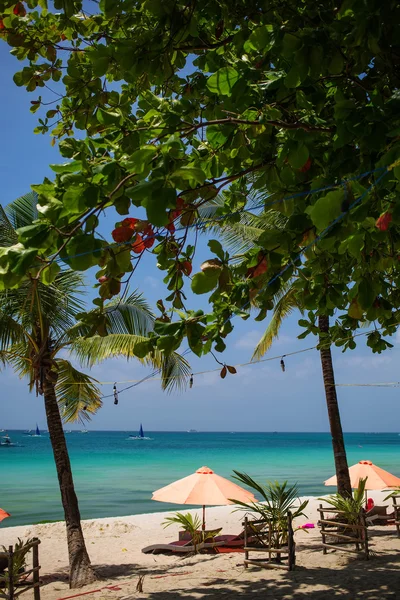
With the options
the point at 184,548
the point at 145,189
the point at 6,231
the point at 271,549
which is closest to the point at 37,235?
the point at 145,189

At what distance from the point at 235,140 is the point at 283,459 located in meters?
64.7

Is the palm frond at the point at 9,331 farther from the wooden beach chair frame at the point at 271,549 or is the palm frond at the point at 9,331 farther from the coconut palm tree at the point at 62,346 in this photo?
the wooden beach chair frame at the point at 271,549

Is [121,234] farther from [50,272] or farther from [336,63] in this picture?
[336,63]

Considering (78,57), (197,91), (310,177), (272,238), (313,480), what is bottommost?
(313,480)

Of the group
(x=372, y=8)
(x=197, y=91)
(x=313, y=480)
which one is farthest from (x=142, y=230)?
(x=313, y=480)

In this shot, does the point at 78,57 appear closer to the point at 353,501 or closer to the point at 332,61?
the point at 332,61

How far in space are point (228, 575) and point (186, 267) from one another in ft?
22.1

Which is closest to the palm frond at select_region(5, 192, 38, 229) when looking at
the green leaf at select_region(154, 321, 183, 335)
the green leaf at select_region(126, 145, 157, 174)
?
the green leaf at select_region(154, 321, 183, 335)

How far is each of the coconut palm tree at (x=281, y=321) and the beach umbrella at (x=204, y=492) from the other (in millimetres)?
2149

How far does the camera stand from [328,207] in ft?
6.48

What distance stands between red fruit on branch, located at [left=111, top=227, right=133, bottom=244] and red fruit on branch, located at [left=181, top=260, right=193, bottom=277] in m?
1.00

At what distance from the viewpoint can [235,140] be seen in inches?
114

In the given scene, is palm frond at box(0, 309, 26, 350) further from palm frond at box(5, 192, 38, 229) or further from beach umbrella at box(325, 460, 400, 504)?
beach umbrella at box(325, 460, 400, 504)

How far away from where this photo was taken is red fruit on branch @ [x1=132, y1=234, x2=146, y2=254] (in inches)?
114
